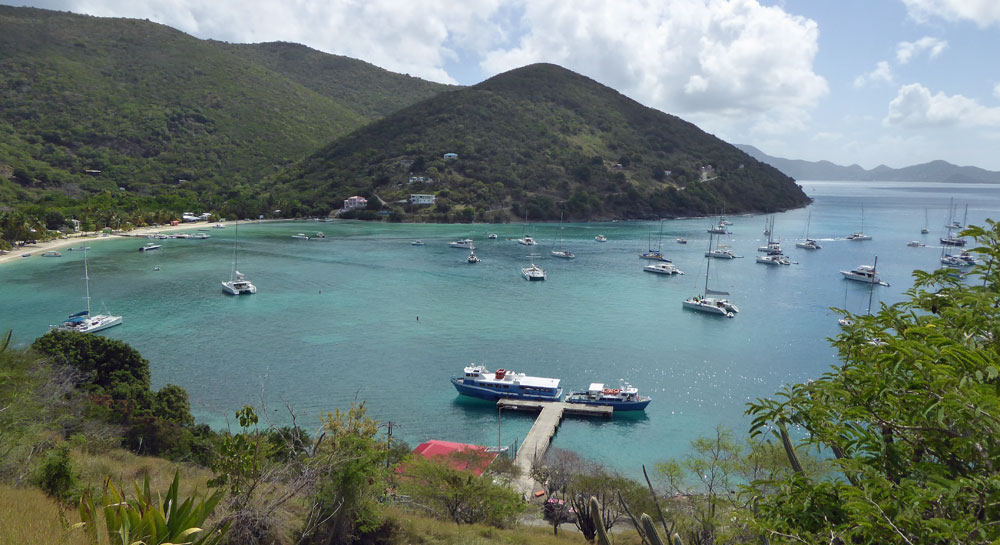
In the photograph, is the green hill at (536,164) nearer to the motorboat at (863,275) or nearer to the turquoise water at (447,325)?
the turquoise water at (447,325)

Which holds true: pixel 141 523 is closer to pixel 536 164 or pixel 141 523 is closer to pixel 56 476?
pixel 56 476

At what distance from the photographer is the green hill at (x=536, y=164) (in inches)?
4456

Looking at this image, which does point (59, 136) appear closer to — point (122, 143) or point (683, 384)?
point (122, 143)

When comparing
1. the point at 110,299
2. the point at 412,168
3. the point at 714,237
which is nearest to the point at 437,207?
the point at 412,168

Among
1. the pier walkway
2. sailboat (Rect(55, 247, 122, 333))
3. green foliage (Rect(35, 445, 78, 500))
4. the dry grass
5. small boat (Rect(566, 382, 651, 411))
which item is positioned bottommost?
the pier walkway

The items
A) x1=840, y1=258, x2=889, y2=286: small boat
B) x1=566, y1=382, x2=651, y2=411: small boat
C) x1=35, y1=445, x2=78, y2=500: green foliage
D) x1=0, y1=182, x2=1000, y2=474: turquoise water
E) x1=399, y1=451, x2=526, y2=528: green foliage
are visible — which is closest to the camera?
x1=35, y1=445, x2=78, y2=500: green foliage

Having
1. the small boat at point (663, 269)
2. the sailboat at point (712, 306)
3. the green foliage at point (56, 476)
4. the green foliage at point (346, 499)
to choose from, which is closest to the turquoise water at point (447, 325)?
the sailboat at point (712, 306)

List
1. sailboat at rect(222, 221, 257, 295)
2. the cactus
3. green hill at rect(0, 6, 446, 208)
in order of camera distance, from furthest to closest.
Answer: green hill at rect(0, 6, 446, 208), sailboat at rect(222, 221, 257, 295), the cactus

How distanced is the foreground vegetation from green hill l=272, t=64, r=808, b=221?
8599 centimetres

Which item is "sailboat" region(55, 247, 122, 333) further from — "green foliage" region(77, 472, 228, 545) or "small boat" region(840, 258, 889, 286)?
"small boat" region(840, 258, 889, 286)

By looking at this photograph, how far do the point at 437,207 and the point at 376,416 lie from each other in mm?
82417

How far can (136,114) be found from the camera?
4791 inches

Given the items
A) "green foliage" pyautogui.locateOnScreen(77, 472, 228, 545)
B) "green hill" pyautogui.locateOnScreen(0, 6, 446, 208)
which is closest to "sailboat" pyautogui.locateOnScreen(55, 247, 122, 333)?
"green foliage" pyautogui.locateOnScreen(77, 472, 228, 545)

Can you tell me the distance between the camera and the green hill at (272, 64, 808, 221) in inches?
4456
